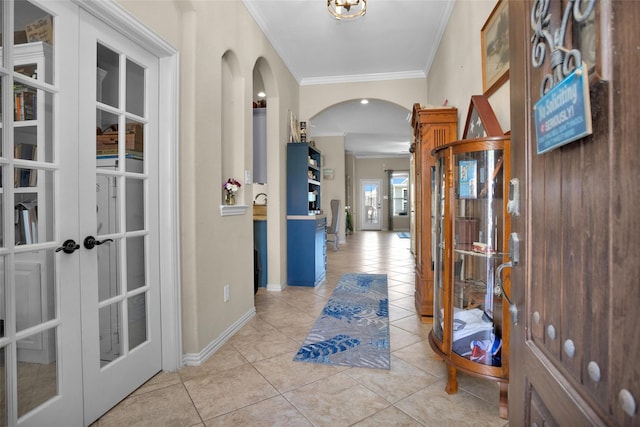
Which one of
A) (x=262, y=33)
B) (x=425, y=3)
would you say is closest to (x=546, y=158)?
(x=425, y=3)

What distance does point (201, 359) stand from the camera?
7.56 feet

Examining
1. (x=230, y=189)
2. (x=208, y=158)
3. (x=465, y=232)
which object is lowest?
(x=465, y=232)

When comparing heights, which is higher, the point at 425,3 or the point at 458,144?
the point at 425,3

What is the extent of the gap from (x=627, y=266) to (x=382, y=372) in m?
2.02

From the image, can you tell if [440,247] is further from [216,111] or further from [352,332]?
[216,111]

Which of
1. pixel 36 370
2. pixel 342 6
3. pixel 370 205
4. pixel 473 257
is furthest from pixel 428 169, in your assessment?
pixel 370 205

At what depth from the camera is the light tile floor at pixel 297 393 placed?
172 cm

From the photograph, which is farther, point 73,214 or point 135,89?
point 135,89

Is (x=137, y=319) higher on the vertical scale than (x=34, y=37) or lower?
lower

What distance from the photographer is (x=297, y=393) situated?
→ 1.95 m

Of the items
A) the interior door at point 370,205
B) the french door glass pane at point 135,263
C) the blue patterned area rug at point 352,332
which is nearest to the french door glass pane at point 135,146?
the french door glass pane at point 135,263

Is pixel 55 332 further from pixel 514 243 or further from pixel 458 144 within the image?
pixel 458 144

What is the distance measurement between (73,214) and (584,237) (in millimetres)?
1915

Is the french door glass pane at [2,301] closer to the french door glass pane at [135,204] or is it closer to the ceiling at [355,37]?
the french door glass pane at [135,204]
